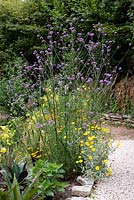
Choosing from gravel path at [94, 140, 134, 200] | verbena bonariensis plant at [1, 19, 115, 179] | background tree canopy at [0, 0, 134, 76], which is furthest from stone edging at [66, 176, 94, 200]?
background tree canopy at [0, 0, 134, 76]

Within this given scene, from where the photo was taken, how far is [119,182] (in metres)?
4.13

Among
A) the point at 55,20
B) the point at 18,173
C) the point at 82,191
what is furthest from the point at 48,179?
the point at 55,20

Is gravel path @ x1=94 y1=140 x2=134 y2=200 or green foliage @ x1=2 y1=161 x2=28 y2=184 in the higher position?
green foliage @ x1=2 y1=161 x2=28 y2=184

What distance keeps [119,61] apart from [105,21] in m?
1.08

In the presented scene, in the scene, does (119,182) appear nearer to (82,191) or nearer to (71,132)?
(82,191)

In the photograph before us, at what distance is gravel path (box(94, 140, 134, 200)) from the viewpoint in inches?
149

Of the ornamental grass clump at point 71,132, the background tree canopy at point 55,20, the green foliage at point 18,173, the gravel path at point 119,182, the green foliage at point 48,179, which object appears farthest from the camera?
the background tree canopy at point 55,20

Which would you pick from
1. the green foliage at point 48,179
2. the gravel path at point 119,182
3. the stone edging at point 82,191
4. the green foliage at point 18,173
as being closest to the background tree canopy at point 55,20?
the gravel path at point 119,182

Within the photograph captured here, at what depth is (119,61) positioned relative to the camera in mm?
9258

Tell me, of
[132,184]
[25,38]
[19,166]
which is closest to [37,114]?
[19,166]

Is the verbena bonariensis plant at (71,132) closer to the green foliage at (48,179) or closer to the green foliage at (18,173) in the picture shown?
the green foliage at (48,179)

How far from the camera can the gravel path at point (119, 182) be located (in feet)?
12.4

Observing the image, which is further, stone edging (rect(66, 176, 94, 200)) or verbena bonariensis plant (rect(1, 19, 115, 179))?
verbena bonariensis plant (rect(1, 19, 115, 179))

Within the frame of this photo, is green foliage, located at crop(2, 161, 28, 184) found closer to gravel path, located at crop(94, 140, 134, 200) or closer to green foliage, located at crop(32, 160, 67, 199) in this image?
green foliage, located at crop(32, 160, 67, 199)
